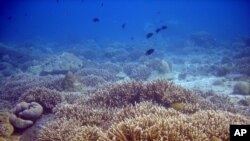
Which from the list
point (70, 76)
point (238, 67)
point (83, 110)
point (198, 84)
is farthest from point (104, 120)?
point (238, 67)

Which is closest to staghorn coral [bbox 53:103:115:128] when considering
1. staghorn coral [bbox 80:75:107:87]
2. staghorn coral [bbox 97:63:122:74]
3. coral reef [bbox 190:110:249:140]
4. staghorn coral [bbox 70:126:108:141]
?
staghorn coral [bbox 70:126:108:141]

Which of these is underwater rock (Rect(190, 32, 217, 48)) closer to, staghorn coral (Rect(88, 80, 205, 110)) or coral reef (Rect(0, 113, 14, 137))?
staghorn coral (Rect(88, 80, 205, 110))

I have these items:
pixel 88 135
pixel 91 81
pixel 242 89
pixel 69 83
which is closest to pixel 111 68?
pixel 91 81

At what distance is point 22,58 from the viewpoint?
92.5ft

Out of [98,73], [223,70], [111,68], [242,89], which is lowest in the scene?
[242,89]

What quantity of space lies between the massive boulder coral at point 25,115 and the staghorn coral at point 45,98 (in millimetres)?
655

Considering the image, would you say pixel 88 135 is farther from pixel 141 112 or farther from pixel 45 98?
pixel 45 98

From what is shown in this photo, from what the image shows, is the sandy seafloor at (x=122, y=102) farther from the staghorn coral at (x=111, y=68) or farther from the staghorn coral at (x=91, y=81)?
the staghorn coral at (x=111, y=68)

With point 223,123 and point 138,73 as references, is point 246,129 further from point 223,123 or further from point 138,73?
point 138,73

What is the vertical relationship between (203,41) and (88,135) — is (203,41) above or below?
above

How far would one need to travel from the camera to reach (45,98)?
9.58 metres

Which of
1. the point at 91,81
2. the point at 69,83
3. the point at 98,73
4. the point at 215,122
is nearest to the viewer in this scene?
the point at 215,122

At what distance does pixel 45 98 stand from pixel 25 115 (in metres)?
1.34

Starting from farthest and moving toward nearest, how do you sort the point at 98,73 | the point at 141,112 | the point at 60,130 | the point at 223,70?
the point at 223,70
the point at 98,73
the point at 141,112
the point at 60,130
